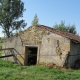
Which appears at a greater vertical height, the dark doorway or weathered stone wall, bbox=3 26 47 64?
weathered stone wall, bbox=3 26 47 64

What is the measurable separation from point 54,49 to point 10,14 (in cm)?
2360

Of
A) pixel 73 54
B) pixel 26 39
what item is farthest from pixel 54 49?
pixel 26 39

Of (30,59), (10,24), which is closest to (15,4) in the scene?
(10,24)

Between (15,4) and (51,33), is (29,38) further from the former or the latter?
(15,4)

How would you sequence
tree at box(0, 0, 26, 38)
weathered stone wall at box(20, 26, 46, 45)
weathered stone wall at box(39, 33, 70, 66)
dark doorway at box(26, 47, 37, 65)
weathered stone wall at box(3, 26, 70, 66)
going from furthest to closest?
1. tree at box(0, 0, 26, 38)
2. dark doorway at box(26, 47, 37, 65)
3. weathered stone wall at box(20, 26, 46, 45)
4. weathered stone wall at box(3, 26, 70, 66)
5. weathered stone wall at box(39, 33, 70, 66)

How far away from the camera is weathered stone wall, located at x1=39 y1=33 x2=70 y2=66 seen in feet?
47.0

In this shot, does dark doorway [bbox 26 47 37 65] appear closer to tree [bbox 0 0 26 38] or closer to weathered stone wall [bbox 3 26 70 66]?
weathered stone wall [bbox 3 26 70 66]

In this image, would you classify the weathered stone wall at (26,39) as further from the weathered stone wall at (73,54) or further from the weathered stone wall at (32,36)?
the weathered stone wall at (73,54)

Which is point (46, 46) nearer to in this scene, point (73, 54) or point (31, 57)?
point (73, 54)

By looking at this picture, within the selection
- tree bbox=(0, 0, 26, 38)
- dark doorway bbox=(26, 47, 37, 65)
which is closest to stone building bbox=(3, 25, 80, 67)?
dark doorway bbox=(26, 47, 37, 65)

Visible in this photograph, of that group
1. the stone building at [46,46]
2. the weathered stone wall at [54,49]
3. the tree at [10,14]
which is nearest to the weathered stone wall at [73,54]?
the stone building at [46,46]

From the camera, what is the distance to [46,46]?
599 inches

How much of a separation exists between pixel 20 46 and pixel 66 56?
4841 mm

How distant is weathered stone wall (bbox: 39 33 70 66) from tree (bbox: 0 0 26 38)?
881 inches
